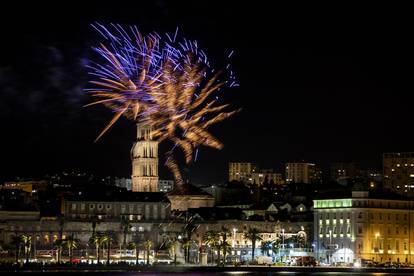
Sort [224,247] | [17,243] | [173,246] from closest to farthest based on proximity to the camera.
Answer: [17,243] < [224,247] < [173,246]

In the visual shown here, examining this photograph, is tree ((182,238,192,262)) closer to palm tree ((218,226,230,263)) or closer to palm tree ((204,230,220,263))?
palm tree ((204,230,220,263))

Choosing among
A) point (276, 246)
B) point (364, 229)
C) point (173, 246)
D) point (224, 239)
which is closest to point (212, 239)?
point (224, 239)

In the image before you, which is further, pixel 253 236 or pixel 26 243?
pixel 253 236

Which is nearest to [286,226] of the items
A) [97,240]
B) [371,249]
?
[371,249]

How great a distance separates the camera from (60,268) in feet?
436

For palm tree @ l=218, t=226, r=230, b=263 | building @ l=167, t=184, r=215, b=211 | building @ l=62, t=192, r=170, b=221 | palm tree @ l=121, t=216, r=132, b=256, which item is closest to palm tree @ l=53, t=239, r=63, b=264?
palm tree @ l=121, t=216, r=132, b=256

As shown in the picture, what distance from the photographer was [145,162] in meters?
186

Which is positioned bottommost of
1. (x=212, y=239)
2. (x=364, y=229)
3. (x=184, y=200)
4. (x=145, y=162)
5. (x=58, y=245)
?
(x=58, y=245)

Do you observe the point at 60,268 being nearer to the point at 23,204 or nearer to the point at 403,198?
the point at 23,204

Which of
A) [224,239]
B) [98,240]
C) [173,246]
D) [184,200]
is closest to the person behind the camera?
[98,240]

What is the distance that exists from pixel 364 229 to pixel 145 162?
46901 mm

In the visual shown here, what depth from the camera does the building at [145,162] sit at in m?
186

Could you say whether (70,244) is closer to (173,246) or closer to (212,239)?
(173,246)

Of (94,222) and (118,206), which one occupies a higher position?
(118,206)
